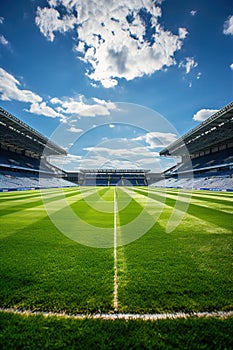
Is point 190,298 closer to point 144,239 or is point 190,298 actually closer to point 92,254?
point 92,254

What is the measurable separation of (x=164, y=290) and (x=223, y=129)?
3830 cm

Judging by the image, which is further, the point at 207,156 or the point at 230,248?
the point at 207,156

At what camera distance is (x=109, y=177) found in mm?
92250

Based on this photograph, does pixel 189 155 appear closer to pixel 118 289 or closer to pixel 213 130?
pixel 213 130

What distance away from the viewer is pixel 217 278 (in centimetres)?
352

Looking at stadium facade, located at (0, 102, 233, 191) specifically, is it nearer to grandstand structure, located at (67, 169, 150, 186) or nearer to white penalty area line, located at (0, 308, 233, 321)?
grandstand structure, located at (67, 169, 150, 186)

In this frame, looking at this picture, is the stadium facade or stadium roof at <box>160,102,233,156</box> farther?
the stadium facade

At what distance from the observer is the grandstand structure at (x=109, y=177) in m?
90.6

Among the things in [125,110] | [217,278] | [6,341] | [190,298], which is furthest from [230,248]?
[125,110]

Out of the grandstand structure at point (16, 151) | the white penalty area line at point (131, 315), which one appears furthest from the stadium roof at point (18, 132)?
the white penalty area line at point (131, 315)

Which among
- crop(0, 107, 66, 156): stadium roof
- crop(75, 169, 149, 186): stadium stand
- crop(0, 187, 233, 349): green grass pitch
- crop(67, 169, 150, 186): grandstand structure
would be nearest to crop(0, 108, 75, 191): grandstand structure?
crop(0, 107, 66, 156): stadium roof

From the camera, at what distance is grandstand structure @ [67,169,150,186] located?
297 feet

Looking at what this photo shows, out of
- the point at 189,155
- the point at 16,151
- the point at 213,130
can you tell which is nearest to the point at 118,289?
the point at 213,130

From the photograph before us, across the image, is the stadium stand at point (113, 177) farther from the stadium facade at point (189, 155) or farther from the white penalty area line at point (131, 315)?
the white penalty area line at point (131, 315)
